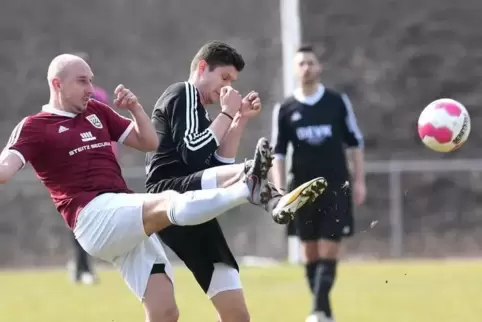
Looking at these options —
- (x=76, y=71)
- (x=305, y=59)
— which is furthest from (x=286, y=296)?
(x=76, y=71)

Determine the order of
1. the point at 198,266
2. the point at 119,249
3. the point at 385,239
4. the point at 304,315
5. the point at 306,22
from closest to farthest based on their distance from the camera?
the point at 119,249 → the point at 198,266 → the point at 304,315 → the point at 385,239 → the point at 306,22

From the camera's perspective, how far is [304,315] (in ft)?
31.1

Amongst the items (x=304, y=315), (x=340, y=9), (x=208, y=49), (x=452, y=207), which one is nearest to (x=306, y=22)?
(x=340, y=9)

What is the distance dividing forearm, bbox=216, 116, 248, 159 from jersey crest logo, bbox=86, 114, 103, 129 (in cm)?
70

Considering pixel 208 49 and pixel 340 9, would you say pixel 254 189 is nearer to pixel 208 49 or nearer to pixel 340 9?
pixel 208 49

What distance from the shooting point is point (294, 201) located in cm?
575

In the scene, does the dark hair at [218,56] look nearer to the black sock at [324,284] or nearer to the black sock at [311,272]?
the black sock at [324,284]

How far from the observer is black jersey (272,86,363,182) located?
9320 millimetres

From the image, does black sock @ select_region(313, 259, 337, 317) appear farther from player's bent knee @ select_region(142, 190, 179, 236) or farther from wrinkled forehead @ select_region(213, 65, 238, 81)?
player's bent knee @ select_region(142, 190, 179, 236)

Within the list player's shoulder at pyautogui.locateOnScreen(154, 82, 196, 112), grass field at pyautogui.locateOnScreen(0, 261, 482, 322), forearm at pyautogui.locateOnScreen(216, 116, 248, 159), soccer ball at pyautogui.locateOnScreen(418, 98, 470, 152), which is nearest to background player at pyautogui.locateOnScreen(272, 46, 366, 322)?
grass field at pyautogui.locateOnScreen(0, 261, 482, 322)

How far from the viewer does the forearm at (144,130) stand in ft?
20.9

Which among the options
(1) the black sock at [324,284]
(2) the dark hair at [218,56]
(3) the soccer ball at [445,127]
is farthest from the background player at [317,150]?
(2) the dark hair at [218,56]

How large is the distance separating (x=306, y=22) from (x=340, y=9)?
61cm

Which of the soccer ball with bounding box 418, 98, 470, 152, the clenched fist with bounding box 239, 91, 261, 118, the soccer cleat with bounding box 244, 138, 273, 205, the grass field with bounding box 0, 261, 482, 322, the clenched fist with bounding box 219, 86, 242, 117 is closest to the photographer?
the soccer cleat with bounding box 244, 138, 273, 205
